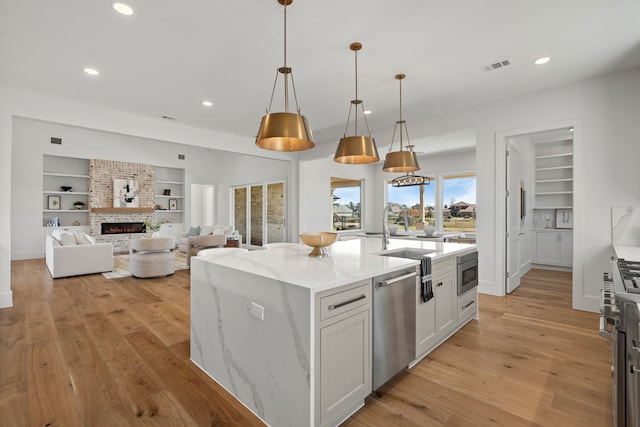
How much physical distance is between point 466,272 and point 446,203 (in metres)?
5.60

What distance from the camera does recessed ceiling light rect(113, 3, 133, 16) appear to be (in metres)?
2.34

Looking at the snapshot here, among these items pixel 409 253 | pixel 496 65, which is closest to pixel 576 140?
pixel 496 65

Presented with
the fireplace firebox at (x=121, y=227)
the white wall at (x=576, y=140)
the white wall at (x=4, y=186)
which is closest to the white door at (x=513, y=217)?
the white wall at (x=576, y=140)

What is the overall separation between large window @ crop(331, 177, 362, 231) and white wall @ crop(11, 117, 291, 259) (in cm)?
152

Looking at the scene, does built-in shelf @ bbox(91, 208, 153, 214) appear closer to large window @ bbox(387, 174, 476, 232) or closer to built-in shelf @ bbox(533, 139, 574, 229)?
large window @ bbox(387, 174, 476, 232)

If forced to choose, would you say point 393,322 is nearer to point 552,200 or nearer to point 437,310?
point 437,310

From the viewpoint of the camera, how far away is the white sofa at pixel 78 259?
5.45 m

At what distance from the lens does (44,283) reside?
510 centimetres

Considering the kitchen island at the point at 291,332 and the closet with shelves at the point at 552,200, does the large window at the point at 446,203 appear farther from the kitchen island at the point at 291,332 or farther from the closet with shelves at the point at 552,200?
the kitchen island at the point at 291,332

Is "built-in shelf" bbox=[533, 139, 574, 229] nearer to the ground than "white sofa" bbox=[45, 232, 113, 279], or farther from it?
farther from it

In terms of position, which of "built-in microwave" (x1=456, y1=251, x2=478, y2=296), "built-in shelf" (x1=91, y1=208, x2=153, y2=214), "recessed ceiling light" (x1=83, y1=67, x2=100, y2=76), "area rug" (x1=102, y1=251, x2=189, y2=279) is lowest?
"area rug" (x1=102, y1=251, x2=189, y2=279)

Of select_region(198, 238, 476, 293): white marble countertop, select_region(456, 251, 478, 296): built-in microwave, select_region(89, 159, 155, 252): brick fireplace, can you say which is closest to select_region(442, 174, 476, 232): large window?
select_region(456, 251, 478, 296): built-in microwave

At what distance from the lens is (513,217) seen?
4.69 meters

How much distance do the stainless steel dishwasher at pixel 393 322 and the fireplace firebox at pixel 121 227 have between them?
965cm
